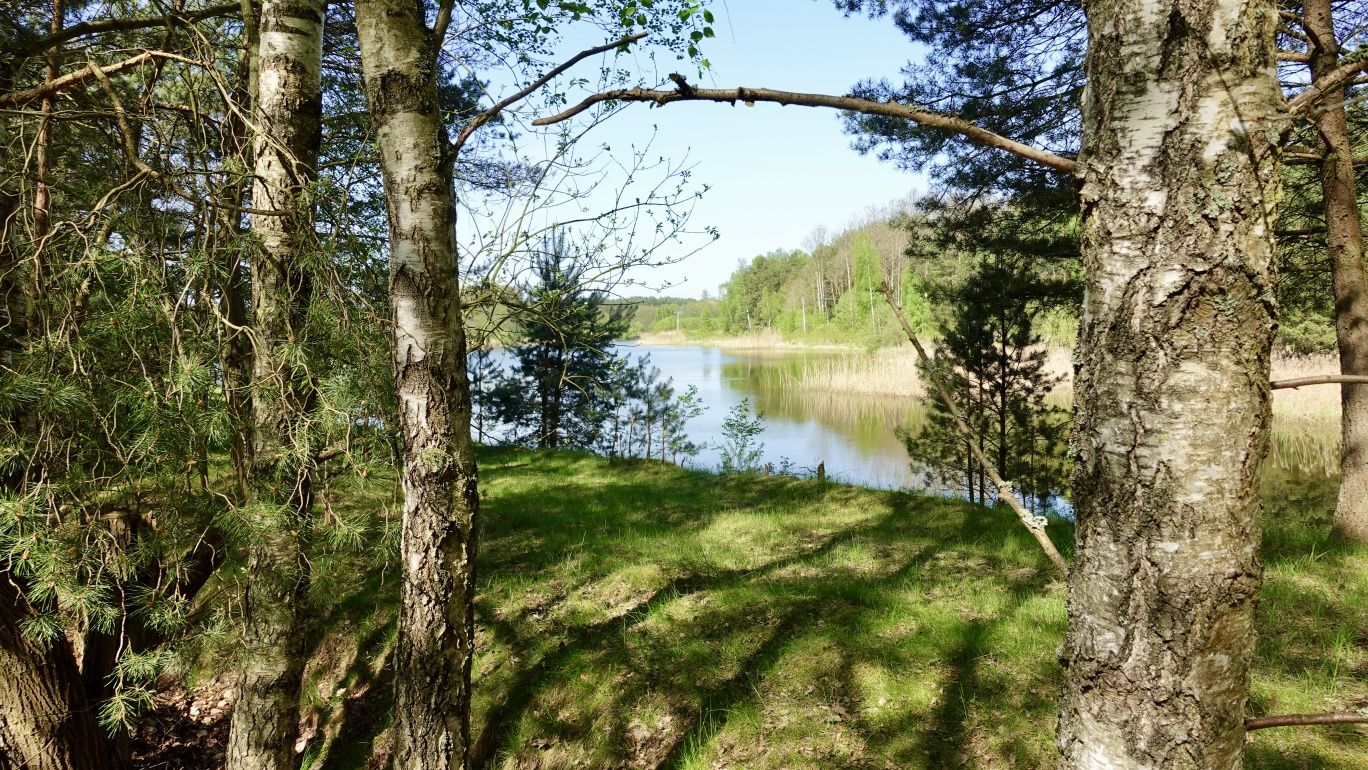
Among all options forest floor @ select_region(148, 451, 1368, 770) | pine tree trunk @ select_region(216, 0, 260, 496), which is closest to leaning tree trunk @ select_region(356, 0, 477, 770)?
forest floor @ select_region(148, 451, 1368, 770)

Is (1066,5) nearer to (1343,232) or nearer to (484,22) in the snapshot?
(1343,232)

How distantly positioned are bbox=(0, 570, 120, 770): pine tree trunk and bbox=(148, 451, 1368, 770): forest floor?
103cm

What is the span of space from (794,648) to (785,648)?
0.16 feet

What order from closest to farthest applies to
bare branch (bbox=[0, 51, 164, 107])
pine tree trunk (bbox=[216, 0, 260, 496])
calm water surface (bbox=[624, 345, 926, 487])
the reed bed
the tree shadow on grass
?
1. pine tree trunk (bbox=[216, 0, 260, 496])
2. bare branch (bbox=[0, 51, 164, 107])
3. the tree shadow on grass
4. calm water surface (bbox=[624, 345, 926, 487])
5. the reed bed

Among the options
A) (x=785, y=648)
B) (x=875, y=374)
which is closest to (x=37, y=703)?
(x=785, y=648)

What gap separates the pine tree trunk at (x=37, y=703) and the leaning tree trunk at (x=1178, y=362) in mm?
3831

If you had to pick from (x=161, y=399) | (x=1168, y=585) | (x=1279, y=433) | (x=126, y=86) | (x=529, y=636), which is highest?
(x=126, y=86)

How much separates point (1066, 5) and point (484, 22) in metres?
5.09

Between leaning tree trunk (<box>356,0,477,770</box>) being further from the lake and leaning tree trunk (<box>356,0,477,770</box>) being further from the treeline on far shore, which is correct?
the lake

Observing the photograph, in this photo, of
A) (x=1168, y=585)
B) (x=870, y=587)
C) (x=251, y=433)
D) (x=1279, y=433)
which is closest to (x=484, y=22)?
(x=251, y=433)

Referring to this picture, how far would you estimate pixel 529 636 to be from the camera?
13.1 ft

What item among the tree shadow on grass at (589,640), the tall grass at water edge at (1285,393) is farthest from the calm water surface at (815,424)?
the tree shadow on grass at (589,640)

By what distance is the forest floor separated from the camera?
286 centimetres

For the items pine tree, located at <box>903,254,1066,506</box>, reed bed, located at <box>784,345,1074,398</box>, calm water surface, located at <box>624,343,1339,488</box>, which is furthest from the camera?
reed bed, located at <box>784,345,1074,398</box>
